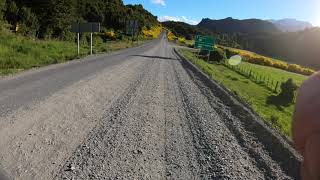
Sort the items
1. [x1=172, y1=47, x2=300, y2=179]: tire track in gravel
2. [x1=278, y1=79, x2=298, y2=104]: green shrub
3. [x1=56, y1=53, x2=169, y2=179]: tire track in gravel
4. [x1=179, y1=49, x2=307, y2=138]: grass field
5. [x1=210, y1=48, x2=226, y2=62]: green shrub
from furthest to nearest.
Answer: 1. [x1=210, y1=48, x2=226, y2=62]: green shrub
2. [x1=278, y1=79, x2=298, y2=104]: green shrub
3. [x1=179, y1=49, x2=307, y2=138]: grass field
4. [x1=172, y1=47, x2=300, y2=179]: tire track in gravel
5. [x1=56, y1=53, x2=169, y2=179]: tire track in gravel

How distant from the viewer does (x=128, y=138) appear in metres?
8.27

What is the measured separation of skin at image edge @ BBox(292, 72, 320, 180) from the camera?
101 cm

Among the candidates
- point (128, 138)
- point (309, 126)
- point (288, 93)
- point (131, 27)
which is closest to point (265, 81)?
point (288, 93)

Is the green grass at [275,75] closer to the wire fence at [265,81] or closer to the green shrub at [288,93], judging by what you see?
the wire fence at [265,81]

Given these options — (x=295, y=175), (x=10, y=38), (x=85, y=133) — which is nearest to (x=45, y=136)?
(x=85, y=133)

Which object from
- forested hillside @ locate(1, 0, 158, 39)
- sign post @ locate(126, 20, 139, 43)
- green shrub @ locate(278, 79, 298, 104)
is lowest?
sign post @ locate(126, 20, 139, 43)

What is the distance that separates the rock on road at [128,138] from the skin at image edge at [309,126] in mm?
5039

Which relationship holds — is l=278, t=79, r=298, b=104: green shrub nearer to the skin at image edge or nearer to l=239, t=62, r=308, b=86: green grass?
l=239, t=62, r=308, b=86: green grass

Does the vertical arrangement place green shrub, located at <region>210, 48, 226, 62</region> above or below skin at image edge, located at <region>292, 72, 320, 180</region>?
below

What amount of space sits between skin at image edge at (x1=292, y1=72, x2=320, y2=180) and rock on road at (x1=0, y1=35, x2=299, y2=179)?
5039mm

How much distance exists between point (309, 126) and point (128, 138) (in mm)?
7349

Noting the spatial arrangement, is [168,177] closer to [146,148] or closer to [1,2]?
[146,148]

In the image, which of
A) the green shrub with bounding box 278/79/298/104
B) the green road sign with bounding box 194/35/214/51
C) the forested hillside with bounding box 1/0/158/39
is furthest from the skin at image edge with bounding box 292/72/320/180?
the green road sign with bounding box 194/35/214/51

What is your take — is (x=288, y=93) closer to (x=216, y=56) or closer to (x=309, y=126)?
(x=309, y=126)
